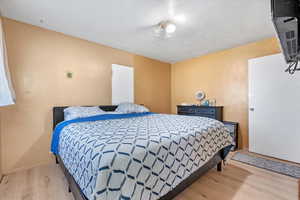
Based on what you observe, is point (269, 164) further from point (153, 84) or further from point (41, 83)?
point (41, 83)

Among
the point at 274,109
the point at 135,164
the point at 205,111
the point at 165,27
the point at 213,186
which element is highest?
the point at 165,27

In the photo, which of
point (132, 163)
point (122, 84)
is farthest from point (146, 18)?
point (132, 163)

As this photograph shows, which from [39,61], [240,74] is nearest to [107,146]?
[39,61]

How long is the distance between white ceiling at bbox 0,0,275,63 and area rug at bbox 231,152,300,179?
7.61 ft

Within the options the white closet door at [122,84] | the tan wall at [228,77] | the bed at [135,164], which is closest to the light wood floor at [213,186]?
the bed at [135,164]

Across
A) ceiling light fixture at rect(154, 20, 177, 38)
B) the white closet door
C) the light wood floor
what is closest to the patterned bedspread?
the light wood floor

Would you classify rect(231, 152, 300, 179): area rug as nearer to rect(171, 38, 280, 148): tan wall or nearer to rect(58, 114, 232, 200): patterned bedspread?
rect(171, 38, 280, 148): tan wall

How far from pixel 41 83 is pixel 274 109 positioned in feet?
13.8

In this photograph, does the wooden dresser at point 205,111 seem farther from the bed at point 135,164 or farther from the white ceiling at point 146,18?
the bed at point 135,164

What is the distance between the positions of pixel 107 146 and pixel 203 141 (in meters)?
1.14

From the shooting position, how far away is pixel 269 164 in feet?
7.29

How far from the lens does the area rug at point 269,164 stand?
197 cm

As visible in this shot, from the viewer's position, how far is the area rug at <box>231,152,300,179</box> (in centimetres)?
197

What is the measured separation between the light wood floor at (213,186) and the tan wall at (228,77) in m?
1.30
